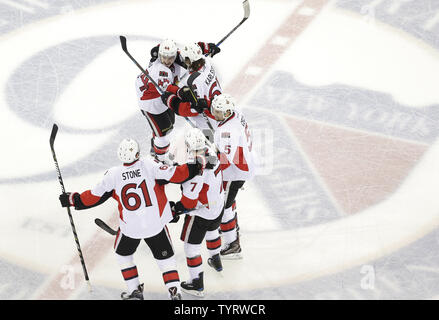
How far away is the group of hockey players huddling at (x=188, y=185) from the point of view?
14.4 ft

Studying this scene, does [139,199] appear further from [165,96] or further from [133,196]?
[165,96]

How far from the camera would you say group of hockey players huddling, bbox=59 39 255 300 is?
438 centimetres

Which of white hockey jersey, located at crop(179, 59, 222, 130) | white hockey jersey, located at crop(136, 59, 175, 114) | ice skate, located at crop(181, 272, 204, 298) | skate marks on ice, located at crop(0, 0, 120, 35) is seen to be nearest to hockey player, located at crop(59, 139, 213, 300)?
ice skate, located at crop(181, 272, 204, 298)

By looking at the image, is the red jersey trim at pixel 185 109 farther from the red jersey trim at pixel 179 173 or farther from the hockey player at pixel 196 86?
the red jersey trim at pixel 179 173

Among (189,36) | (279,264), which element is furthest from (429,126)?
(189,36)

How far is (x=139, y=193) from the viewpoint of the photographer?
4.34 m

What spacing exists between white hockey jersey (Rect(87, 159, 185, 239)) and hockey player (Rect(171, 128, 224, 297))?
0.48 feet

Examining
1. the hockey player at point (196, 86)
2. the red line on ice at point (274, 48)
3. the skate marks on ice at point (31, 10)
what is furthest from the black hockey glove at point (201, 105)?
the skate marks on ice at point (31, 10)

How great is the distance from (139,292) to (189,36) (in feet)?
10.9

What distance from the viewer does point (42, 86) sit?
6.73m

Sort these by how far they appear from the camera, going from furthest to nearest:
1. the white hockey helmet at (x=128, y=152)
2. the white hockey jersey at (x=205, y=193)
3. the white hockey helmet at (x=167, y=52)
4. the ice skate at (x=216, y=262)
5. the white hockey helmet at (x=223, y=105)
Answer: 1. the white hockey helmet at (x=167, y=52)
2. the ice skate at (x=216, y=262)
3. the white hockey helmet at (x=223, y=105)
4. the white hockey jersey at (x=205, y=193)
5. the white hockey helmet at (x=128, y=152)

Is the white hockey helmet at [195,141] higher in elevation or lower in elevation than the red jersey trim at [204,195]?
higher

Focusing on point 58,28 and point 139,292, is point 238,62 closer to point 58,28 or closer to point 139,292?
point 58,28

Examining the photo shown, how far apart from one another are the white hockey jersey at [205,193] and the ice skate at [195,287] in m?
0.43
